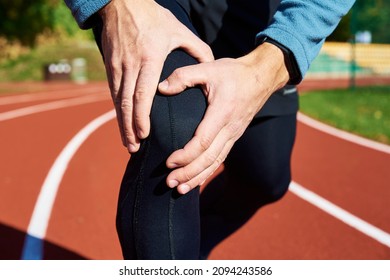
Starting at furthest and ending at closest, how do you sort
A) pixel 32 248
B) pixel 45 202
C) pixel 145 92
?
pixel 45 202, pixel 32 248, pixel 145 92

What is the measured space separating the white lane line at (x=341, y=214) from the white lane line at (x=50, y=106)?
698cm

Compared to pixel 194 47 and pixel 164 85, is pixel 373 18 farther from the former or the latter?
pixel 164 85

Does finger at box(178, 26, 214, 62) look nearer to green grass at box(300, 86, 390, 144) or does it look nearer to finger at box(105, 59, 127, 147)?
finger at box(105, 59, 127, 147)

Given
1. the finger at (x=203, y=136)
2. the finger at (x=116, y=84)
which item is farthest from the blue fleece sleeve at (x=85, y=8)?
the finger at (x=203, y=136)

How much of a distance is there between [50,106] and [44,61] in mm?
13192

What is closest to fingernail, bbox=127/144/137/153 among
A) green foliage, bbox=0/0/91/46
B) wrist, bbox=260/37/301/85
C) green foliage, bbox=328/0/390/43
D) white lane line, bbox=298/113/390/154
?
wrist, bbox=260/37/301/85

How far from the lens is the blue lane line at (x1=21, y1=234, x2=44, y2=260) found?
333cm

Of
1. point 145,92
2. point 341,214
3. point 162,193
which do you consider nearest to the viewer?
point 145,92

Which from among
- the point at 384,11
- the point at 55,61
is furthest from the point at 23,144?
the point at 55,61

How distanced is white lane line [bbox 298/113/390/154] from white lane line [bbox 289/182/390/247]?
86.0 inches

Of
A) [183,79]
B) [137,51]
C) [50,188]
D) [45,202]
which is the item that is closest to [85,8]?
[137,51]

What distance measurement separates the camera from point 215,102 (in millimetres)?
1209

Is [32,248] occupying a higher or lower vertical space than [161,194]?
lower

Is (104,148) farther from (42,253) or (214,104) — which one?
(214,104)
